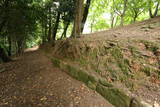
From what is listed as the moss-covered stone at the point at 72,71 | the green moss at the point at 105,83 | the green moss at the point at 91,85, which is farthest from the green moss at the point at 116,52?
the moss-covered stone at the point at 72,71

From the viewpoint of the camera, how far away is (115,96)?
8.58ft

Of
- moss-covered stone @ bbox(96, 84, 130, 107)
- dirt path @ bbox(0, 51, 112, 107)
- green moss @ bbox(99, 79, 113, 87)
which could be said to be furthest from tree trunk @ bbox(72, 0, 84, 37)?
moss-covered stone @ bbox(96, 84, 130, 107)

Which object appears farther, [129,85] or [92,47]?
[92,47]

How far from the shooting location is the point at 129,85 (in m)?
2.56

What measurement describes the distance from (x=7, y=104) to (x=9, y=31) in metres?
7.93

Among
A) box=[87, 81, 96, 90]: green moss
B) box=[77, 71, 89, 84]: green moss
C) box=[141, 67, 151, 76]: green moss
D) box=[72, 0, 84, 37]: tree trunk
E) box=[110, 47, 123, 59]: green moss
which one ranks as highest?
box=[72, 0, 84, 37]: tree trunk

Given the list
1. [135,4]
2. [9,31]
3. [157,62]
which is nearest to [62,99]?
[157,62]

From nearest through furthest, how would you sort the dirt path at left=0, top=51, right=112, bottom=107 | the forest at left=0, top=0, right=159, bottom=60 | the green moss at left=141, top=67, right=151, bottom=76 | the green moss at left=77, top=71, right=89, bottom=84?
the green moss at left=141, top=67, right=151, bottom=76, the dirt path at left=0, top=51, right=112, bottom=107, the green moss at left=77, top=71, right=89, bottom=84, the forest at left=0, top=0, right=159, bottom=60

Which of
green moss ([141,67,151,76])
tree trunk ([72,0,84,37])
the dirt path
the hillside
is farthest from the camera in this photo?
tree trunk ([72,0,84,37])

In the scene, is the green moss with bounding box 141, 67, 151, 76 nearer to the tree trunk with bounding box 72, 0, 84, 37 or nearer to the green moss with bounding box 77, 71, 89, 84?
the green moss with bounding box 77, 71, 89, 84

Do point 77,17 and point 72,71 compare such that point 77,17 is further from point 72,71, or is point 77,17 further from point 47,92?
point 47,92

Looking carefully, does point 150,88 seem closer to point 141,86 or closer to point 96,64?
point 141,86

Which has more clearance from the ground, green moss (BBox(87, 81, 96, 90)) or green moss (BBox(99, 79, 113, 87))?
green moss (BBox(99, 79, 113, 87))

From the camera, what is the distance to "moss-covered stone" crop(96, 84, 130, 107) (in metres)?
2.39
